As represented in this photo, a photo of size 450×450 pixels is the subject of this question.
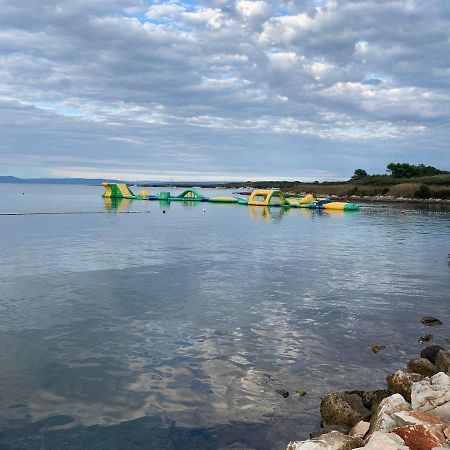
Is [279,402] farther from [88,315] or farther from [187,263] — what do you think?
[187,263]

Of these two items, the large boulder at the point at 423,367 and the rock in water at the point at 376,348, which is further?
the rock in water at the point at 376,348

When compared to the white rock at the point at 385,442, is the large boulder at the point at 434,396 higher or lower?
lower

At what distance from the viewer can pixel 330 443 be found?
815 centimetres

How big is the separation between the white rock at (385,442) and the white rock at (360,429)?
2008mm

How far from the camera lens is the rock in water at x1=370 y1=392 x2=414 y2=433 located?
8.55 metres

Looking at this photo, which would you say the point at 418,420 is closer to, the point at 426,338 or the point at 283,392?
the point at 283,392

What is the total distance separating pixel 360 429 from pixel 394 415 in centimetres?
134

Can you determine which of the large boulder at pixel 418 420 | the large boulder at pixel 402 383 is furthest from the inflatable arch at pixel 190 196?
the large boulder at pixel 418 420

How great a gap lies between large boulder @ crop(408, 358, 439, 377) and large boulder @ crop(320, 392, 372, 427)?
9.12 ft

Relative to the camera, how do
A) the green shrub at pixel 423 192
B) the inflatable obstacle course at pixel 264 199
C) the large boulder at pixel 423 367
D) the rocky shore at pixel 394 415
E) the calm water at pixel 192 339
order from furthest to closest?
the green shrub at pixel 423 192, the inflatable obstacle course at pixel 264 199, the large boulder at pixel 423 367, the calm water at pixel 192 339, the rocky shore at pixel 394 415

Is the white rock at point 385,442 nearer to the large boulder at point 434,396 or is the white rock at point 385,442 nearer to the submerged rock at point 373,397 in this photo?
the large boulder at point 434,396

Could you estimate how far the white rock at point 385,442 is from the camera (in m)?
7.23

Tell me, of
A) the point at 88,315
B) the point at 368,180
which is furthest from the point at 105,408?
the point at 368,180

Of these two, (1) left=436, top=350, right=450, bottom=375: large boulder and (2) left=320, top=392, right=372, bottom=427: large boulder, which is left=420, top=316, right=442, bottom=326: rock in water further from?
(2) left=320, top=392, right=372, bottom=427: large boulder
